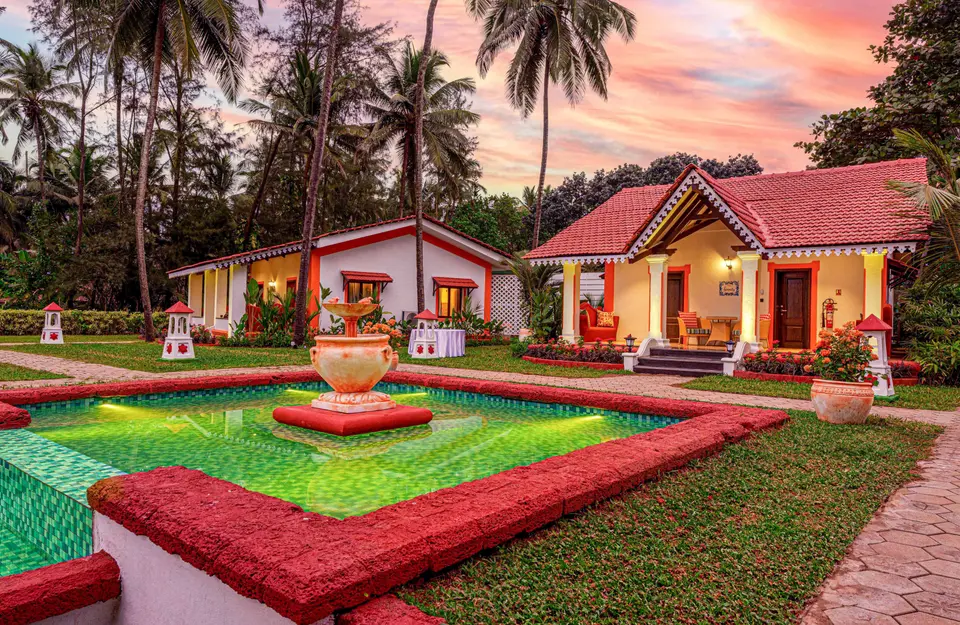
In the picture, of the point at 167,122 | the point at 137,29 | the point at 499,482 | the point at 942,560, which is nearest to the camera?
the point at 942,560

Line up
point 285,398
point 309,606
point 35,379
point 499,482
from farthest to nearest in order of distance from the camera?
point 35,379, point 285,398, point 499,482, point 309,606

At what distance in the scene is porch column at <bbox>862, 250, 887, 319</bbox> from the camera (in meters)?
13.2

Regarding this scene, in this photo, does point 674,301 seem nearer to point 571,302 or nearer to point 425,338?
point 571,302

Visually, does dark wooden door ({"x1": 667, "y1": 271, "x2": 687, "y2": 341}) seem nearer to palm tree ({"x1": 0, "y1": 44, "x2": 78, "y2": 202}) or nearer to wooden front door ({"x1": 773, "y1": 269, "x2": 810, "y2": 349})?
wooden front door ({"x1": 773, "y1": 269, "x2": 810, "y2": 349})

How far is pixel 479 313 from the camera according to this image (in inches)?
981

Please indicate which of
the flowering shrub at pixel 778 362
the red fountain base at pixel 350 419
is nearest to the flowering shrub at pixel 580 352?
the flowering shrub at pixel 778 362

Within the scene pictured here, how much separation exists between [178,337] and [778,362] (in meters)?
13.5

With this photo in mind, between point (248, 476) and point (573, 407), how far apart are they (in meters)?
5.02

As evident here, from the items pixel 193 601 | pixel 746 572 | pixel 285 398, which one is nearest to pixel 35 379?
pixel 285 398

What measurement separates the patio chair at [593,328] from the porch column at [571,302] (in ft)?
1.38

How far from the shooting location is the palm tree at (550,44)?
2412 centimetres

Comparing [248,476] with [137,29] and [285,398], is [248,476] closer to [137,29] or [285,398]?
[285,398]

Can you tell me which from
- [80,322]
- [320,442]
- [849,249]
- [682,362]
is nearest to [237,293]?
[80,322]

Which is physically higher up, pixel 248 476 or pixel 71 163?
pixel 71 163
